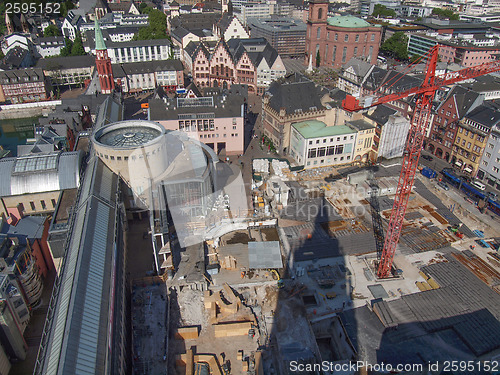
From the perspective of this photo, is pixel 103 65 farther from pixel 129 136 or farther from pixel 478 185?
pixel 478 185

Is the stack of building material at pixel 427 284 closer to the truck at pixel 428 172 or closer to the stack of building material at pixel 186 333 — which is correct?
the truck at pixel 428 172

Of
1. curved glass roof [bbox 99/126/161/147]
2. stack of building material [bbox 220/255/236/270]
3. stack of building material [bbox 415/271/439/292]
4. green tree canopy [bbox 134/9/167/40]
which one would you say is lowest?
stack of building material [bbox 415/271/439/292]

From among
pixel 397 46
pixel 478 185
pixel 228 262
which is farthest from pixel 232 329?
pixel 397 46

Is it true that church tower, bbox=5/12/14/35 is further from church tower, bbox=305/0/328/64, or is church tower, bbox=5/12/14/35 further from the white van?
the white van

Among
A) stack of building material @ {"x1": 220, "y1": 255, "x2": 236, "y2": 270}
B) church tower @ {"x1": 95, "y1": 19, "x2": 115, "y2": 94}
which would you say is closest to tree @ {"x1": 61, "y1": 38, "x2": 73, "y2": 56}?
church tower @ {"x1": 95, "y1": 19, "x2": 115, "y2": 94}

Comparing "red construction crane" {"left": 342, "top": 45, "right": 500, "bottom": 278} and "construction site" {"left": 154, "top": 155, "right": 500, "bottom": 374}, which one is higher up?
"red construction crane" {"left": 342, "top": 45, "right": 500, "bottom": 278}

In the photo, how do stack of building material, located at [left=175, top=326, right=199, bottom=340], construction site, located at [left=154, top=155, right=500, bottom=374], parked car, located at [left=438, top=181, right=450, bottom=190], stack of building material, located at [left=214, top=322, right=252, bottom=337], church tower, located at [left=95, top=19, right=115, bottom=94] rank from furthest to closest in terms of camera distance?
church tower, located at [left=95, top=19, right=115, bottom=94], parked car, located at [left=438, top=181, right=450, bottom=190], stack of building material, located at [left=214, top=322, right=252, bottom=337], stack of building material, located at [left=175, top=326, right=199, bottom=340], construction site, located at [left=154, top=155, right=500, bottom=374]

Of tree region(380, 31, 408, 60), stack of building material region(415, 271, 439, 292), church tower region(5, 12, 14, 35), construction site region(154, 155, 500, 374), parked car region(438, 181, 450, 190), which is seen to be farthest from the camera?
church tower region(5, 12, 14, 35)
